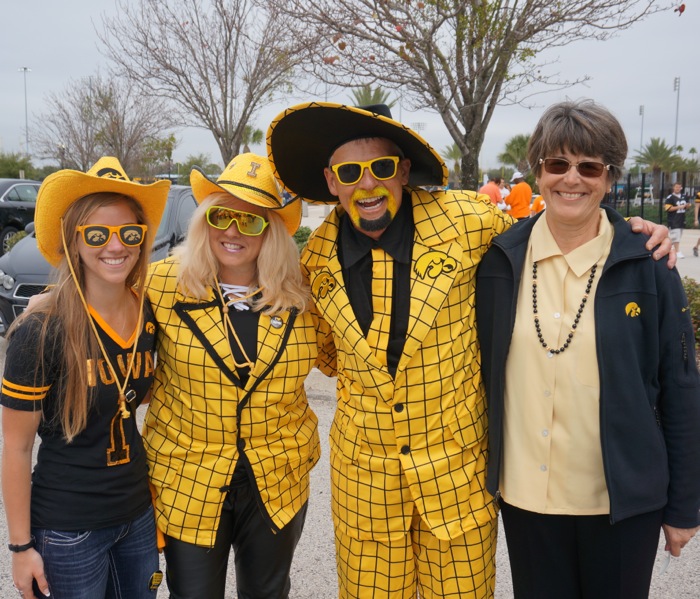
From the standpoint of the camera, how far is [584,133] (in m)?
1.94

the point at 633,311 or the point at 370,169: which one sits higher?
the point at 370,169

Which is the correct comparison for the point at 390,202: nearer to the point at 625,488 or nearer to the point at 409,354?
the point at 409,354

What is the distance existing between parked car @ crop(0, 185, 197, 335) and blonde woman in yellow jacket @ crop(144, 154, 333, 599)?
13.2ft

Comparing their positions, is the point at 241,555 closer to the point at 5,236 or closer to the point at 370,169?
the point at 370,169

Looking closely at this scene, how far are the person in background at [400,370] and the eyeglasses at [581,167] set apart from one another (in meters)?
0.32

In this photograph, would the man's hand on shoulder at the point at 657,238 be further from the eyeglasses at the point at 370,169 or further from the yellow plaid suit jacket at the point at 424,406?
the eyeglasses at the point at 370,169

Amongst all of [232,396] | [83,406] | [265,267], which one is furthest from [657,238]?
[83,406]

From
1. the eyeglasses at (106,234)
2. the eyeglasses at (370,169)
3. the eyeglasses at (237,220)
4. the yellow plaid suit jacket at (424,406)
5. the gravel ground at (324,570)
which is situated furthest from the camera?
the gravel ground at (324,570)

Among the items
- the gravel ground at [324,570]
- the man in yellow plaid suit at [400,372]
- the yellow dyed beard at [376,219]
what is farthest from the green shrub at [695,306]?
the yellow dyed beard at [376,219]

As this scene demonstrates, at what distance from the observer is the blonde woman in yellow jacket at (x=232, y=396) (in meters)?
2.22

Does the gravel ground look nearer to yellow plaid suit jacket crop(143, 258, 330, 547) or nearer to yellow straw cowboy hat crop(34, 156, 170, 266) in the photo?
yellow plaid suit jacket crop(143, 258, 330, 547)

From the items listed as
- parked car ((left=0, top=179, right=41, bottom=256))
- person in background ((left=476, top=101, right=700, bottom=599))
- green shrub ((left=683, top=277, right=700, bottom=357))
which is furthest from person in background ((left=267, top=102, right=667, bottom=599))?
parked car ((left=0, top=179, right=41, bottom=256))

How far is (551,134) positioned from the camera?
1.99 m

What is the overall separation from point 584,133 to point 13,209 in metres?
14.5
